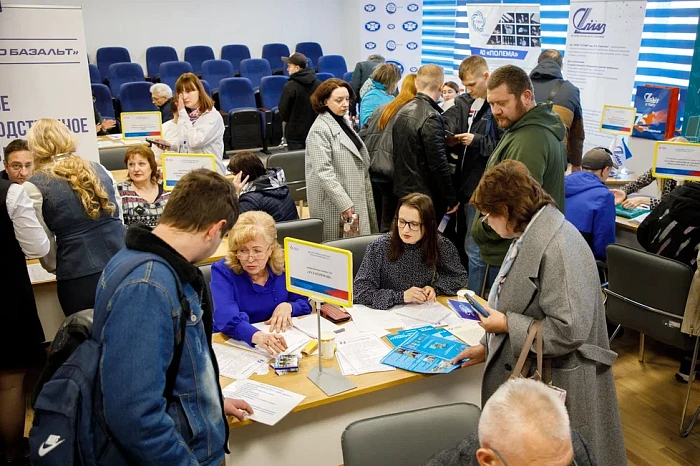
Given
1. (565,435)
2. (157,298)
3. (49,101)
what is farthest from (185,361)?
(49,101)

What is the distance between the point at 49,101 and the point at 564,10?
6196 mm

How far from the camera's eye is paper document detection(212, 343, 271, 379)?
2471 mm

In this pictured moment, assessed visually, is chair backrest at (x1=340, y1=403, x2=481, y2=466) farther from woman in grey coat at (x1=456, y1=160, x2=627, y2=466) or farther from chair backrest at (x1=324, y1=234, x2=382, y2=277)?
chair backrest at (x1=324, y1=234, x2=382, y2=277)

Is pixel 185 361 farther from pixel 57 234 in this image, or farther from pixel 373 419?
pixel 57 234

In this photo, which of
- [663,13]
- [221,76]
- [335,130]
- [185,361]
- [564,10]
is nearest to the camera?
[185,361]

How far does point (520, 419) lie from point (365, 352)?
115cm

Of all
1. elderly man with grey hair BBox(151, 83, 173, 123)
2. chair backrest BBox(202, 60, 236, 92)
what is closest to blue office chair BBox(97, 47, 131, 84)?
chair backrest BBox(202, 60, 236, 92)

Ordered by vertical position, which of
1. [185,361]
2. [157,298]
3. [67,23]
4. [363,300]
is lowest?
[363,300]

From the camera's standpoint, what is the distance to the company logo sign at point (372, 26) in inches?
418

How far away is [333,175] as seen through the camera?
158 inches

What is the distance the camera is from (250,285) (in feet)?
9.53

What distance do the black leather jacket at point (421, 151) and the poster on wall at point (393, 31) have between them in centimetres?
669

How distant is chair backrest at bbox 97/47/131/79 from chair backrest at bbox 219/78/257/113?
2.07m

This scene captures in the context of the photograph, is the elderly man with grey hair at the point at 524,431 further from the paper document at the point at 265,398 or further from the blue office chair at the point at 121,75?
the blue office chair at the point at 121,75
